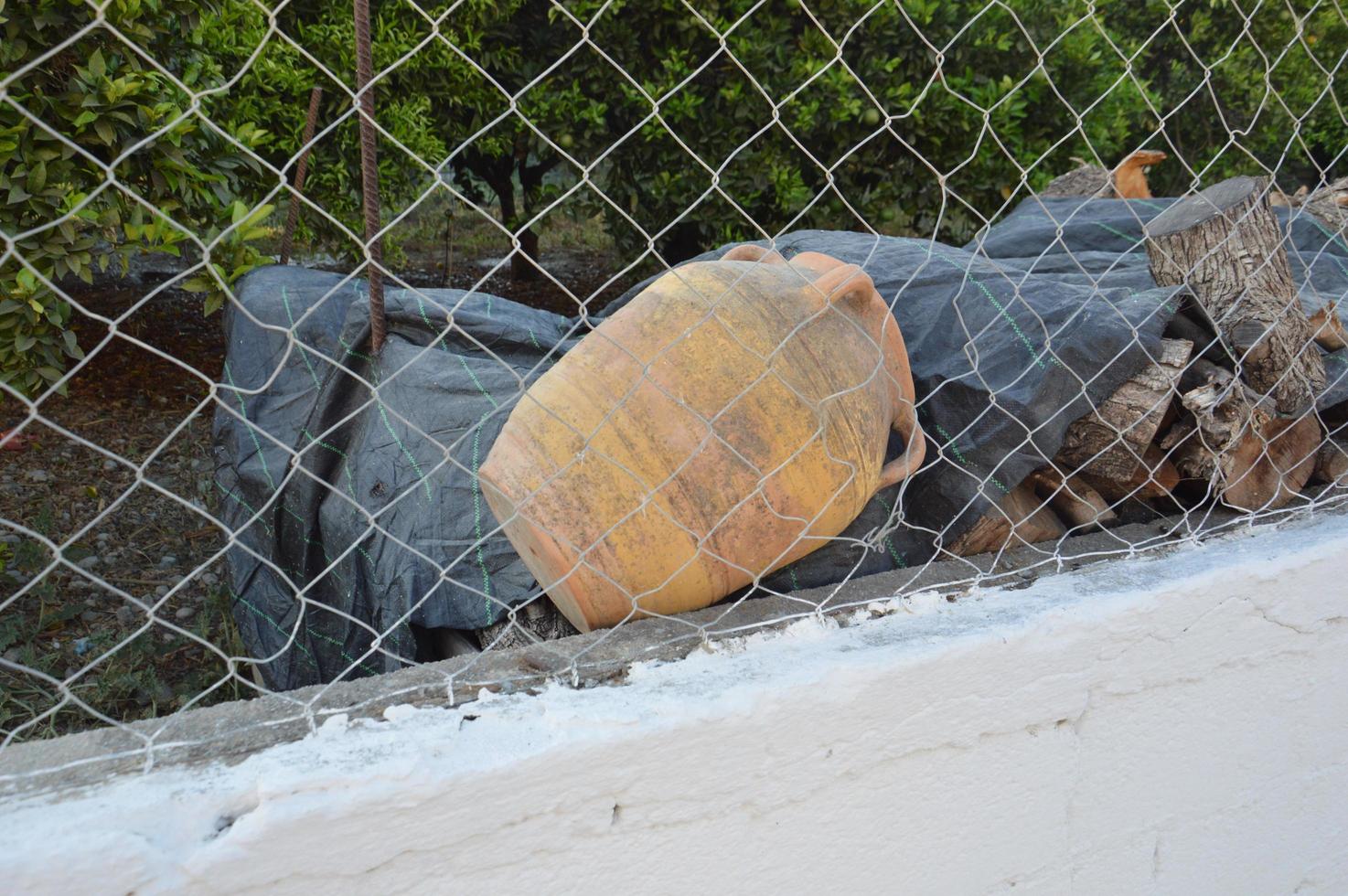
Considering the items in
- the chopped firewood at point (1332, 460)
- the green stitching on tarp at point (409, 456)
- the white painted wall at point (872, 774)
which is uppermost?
the green stitching on tarp at point (409, 456)

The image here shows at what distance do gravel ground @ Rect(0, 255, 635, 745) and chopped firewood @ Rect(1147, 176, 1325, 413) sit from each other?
1.93 meters

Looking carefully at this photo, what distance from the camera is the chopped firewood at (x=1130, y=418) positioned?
178cm

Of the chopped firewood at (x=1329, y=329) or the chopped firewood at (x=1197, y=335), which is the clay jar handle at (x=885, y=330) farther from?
the chopped firewood at (x=1329, y=329)

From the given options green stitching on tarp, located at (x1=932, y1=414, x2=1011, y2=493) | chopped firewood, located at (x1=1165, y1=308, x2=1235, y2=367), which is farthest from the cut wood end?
green stitching on tarp, located at (x1=932, y1=414, x2=1011, y2=493)

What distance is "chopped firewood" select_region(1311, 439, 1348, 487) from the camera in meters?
2.05

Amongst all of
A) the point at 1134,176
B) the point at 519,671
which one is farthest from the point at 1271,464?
the point at 519,671

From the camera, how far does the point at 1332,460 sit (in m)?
2.06

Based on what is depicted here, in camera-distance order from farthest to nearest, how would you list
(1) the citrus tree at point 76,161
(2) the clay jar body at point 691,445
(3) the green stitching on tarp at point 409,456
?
1. (1) the citrus tree at point 76,161
2. (3) the green stitching on tarp at point 409,456
3. (2) the clay jar body at point 691,445

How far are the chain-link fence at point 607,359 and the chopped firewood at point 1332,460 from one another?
0.01 m

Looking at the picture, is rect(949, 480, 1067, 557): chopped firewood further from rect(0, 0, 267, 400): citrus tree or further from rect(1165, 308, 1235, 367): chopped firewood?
rect(0, 0, 267, 400): citrus tree

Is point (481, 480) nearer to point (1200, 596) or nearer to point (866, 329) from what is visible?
point (866, 329)

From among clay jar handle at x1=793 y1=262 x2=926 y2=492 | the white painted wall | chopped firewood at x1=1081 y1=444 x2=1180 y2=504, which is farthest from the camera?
chopped firewood at x1=1081 y1=444 x2=1180 y2=504

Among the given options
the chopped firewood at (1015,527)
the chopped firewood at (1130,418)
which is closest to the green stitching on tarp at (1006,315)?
the chopped firewood at (1130,418)

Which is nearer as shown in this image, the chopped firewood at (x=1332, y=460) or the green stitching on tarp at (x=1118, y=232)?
the chopped firewood at (x=1332, y=460)
